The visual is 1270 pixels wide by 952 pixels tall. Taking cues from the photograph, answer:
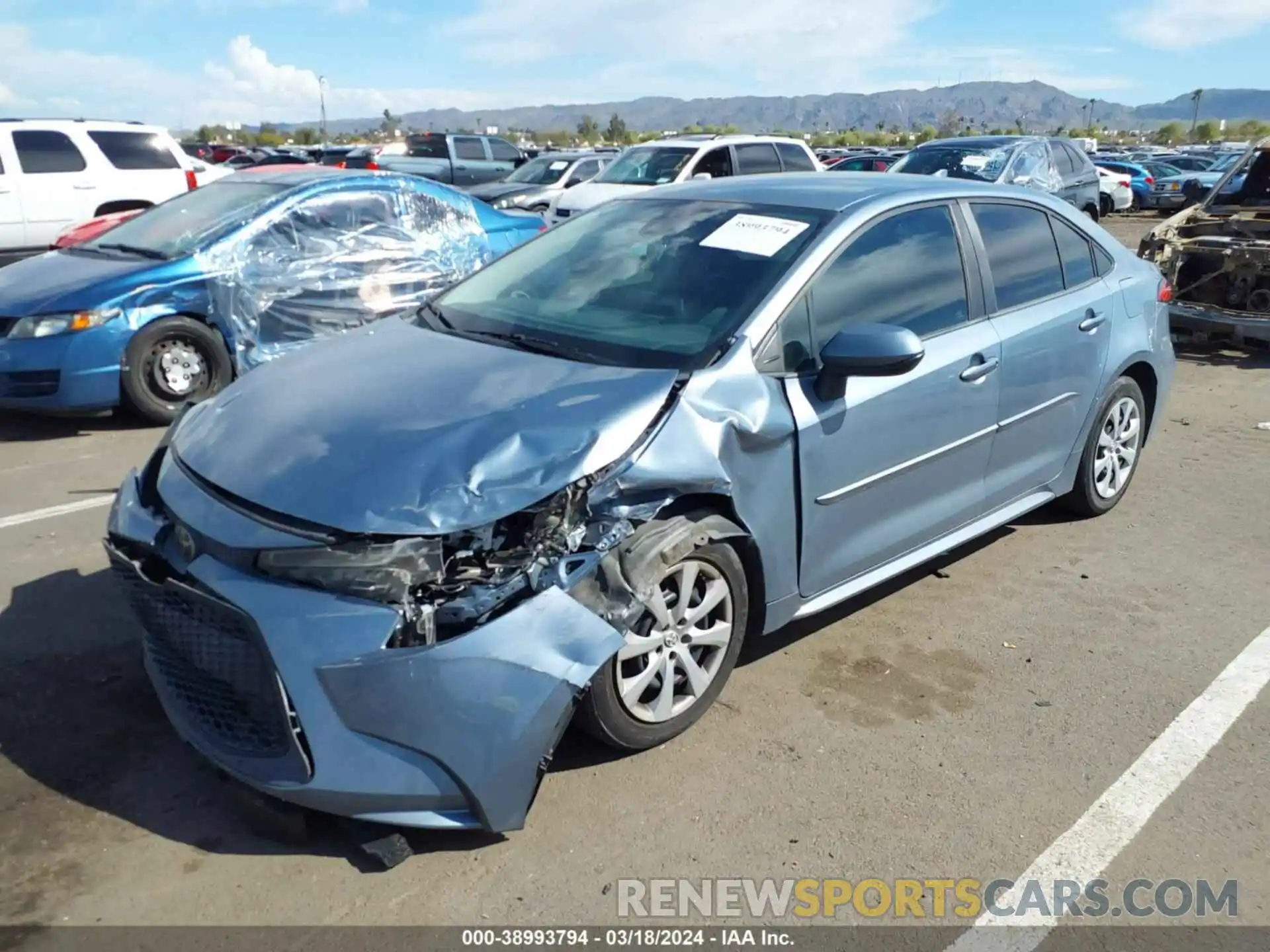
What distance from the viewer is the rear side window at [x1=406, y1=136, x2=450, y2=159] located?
2155cm

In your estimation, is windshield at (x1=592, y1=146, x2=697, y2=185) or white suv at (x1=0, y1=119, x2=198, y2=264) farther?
windshield at (x1=592, y1=146, x2=697, y2=185)

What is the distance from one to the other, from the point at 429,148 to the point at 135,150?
925 centimetres

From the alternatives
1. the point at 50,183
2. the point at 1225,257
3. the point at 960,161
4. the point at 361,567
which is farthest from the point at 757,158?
the point at 361,567

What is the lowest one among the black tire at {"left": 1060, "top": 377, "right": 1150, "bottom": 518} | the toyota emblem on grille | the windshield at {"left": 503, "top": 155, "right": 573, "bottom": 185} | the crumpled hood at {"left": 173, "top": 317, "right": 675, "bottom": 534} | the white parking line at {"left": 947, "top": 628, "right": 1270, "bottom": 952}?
the white parking line at {"left": 947, "top": 628, "right": 1270, "bottom": 952}

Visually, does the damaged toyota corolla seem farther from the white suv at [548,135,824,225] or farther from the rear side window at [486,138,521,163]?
the rear side window at [486,138,521,163]

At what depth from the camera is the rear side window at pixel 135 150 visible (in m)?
12.9

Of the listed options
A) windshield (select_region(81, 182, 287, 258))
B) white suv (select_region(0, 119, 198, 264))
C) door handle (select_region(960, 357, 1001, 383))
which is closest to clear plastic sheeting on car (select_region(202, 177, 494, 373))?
windshield (select_region(81, 182, 287, 258))

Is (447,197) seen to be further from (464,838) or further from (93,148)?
(93,148)

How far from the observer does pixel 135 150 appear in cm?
1309

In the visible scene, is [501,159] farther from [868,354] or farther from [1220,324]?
[868,354]

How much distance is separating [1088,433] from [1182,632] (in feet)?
3.77

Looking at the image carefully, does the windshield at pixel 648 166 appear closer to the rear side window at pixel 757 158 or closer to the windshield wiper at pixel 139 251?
the rear side window at pixel 757 158

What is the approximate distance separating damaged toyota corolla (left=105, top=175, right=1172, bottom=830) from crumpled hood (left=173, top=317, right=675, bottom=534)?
0.4 inches

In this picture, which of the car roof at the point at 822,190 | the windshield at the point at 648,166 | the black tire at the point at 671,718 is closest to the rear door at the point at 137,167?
the windshield at the point at 648,166
